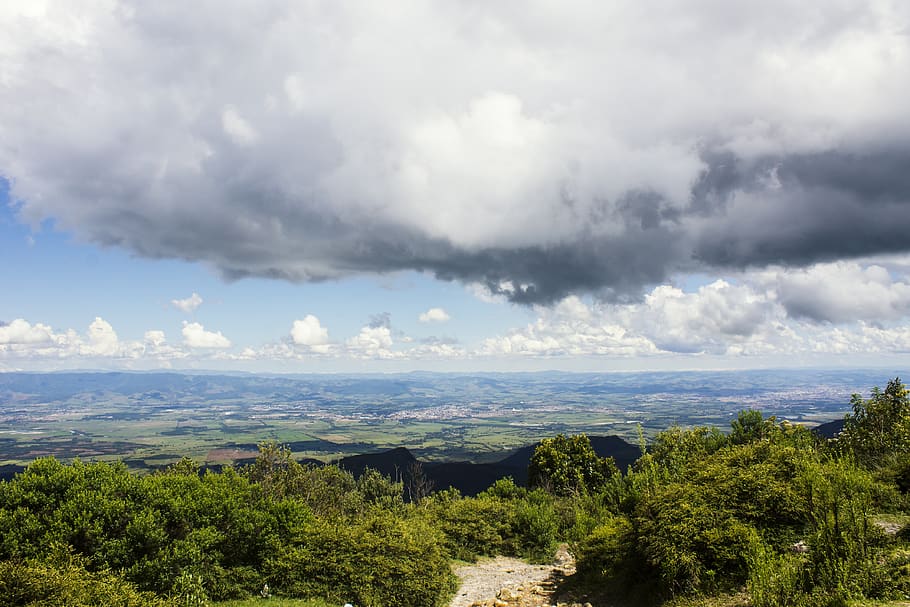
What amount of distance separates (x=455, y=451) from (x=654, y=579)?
168 m

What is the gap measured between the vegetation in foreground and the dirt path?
94 centimetres

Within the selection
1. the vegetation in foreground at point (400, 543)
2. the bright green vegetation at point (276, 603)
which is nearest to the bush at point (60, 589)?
the vegetation in foreground at point (400, 543)

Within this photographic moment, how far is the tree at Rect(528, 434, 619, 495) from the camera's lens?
40219 millimetres

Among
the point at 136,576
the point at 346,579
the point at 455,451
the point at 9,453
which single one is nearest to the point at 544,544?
the point at 346,579

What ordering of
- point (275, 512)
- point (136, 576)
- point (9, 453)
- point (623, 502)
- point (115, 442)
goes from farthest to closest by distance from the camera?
1. point (115, 442)
2. point (9, 453)
3. point (623, 502)
4. point (275, 512)
5. point (136, 576)

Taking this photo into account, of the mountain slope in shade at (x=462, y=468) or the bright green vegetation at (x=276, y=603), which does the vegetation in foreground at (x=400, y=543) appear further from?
the mountain slope in shade at (x=462, y=468)

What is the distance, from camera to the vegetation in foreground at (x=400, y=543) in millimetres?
8953

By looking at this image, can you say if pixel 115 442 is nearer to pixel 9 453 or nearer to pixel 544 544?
pixel 9 453

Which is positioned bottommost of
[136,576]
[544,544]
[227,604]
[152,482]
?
[544,544]

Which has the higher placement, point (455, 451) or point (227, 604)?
point (227, 604)

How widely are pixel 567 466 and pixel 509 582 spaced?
2322 centimetres

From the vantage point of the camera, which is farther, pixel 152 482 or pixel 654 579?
pixel 152 482

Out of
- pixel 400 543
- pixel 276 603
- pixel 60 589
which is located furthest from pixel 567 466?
pixel 60 589

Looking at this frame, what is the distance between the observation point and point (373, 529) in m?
16.7
